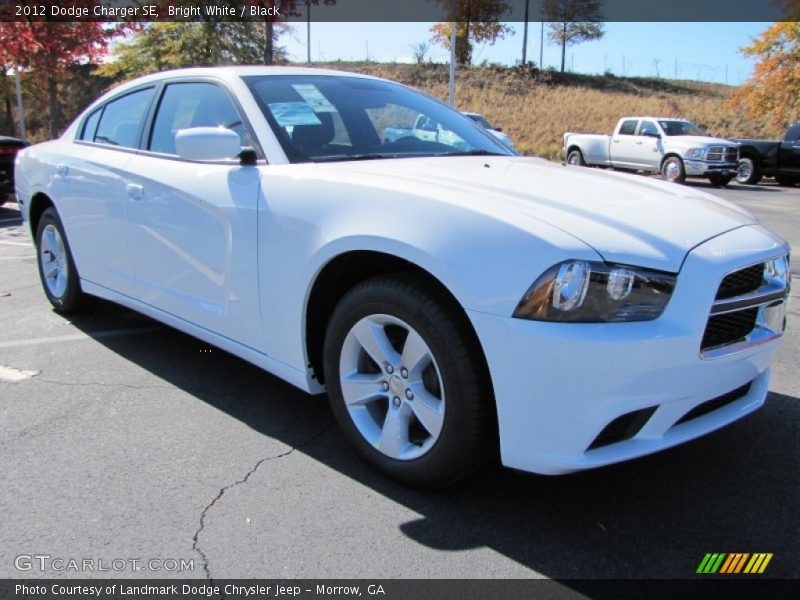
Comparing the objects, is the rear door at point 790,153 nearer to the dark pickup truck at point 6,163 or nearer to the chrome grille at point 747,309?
the chrome grille at point 747,309

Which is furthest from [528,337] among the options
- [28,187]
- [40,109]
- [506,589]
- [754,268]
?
[40,109]

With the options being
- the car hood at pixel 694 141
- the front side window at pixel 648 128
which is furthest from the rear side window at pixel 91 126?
the front side window at pixel 648 128

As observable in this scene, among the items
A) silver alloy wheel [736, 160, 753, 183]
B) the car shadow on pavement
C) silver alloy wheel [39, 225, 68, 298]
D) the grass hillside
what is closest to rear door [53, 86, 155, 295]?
silver alloy wheel [39, 225, 68, 298]

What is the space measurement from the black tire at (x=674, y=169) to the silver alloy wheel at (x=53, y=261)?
16904 millimetres

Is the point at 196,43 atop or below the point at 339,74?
atop

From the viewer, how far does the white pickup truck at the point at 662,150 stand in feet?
59.1

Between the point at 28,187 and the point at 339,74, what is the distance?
2.79 m

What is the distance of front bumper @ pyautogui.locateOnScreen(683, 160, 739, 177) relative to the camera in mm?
17906

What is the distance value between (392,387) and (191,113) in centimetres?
206

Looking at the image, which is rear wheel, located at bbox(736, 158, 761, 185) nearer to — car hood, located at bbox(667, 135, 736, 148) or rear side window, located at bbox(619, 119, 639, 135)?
Answer: car hood, located at bbox(667, 135, 736, 148)

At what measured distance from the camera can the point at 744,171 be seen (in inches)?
752

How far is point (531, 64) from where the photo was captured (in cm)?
4678

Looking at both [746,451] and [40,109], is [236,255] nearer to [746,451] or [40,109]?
[746,451]

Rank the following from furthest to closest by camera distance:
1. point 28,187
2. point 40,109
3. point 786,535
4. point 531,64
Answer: point 531,64 → point 40,109 → point 28,187 → point 786,535
